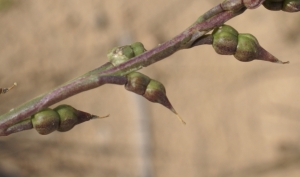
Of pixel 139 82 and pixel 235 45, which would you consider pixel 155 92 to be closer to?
pixel 139 82

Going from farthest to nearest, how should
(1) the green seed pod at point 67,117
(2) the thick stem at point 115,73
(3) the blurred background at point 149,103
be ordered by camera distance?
(3) the blurred background at point 149,103 → (1) the green seed pod at point 67,117 → (2) the thick stem at point 115,73

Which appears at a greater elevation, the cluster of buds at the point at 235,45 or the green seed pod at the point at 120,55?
the green seed pod at the point at 120,55

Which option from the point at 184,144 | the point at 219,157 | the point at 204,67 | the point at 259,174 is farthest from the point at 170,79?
the point at 259,174

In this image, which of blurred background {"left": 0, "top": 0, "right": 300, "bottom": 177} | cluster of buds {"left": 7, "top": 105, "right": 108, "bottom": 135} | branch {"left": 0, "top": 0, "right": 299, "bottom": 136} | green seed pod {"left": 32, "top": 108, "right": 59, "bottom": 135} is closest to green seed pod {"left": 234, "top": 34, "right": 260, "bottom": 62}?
branch {"left": 0, "top": 0, "right": 299, "bottom": 136}

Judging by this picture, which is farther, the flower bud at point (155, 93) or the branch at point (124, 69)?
the flower bud at point (155, 93)

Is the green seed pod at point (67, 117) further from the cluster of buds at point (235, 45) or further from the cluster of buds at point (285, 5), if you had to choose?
the cluster of buds at point (285, 5)

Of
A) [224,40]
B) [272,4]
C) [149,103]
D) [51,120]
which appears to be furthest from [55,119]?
[149,103]

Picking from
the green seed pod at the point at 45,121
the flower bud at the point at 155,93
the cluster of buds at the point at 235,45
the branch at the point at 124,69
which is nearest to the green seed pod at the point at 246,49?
the cluster of buds at the point at 235,45
